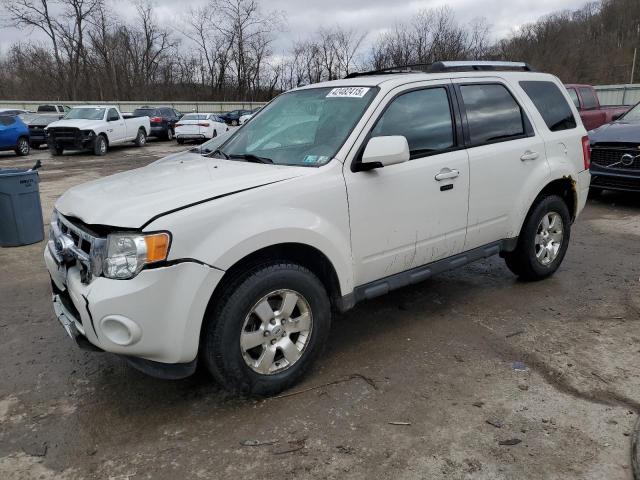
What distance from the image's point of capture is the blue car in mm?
17125

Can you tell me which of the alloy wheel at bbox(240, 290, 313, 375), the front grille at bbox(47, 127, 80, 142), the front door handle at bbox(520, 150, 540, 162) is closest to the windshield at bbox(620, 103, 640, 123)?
the front door handle at bbox(520, 150, 540, 162)

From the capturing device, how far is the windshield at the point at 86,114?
762 inches

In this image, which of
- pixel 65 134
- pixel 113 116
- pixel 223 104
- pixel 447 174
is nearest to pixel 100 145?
pixel 65 134

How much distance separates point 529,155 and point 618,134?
4985 mm

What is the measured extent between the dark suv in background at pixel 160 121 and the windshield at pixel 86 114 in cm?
540

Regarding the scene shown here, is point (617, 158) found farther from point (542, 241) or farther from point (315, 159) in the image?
point (315, 159)

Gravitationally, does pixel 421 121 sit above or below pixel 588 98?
Result: below

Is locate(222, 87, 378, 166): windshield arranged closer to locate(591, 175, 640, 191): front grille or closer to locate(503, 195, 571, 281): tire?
locate(503, 195, 571, 281): tire

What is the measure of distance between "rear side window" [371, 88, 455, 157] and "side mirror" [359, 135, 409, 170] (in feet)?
0.93

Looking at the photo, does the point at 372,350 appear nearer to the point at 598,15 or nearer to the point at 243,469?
the point at 243,469

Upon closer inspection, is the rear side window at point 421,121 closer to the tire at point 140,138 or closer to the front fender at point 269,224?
the front fender at point 269,224

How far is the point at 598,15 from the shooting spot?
70625 mm

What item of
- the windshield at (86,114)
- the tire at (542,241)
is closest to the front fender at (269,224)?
the tire at (542,241)

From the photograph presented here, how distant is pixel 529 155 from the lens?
14.4 feet
